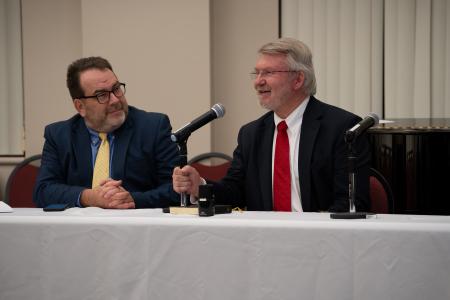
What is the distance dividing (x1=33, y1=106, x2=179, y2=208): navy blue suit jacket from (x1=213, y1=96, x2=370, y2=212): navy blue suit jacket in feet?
1.23

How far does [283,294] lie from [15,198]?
3398mm

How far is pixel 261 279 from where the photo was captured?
2.00m

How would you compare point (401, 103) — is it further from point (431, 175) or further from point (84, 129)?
point (84, 129)

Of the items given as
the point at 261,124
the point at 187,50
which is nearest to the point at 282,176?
the point at 261,124

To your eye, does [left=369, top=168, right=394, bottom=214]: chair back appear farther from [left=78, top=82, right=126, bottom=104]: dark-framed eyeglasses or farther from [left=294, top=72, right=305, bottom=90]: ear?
[left=78, top=82, right=126, bottom=104]: dark-framed eyeglasses

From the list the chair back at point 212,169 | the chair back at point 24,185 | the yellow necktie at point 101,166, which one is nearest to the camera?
the yellow necktie at point 101,166

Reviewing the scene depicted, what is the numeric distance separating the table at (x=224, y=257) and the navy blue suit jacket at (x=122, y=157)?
97 cm

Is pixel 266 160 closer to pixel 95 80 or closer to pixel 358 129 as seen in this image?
pixel 358 129

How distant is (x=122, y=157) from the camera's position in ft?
10.6

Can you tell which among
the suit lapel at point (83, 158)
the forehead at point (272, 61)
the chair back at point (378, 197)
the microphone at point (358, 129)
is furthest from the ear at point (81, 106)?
the microphone at point (358, 129)

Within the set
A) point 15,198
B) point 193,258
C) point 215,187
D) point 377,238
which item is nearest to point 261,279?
point 193,258

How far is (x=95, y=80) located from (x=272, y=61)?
0.85 meters

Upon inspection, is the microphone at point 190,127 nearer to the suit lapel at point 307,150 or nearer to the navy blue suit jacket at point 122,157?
the suit lapel at point 307,150

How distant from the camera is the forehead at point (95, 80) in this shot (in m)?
3.26
